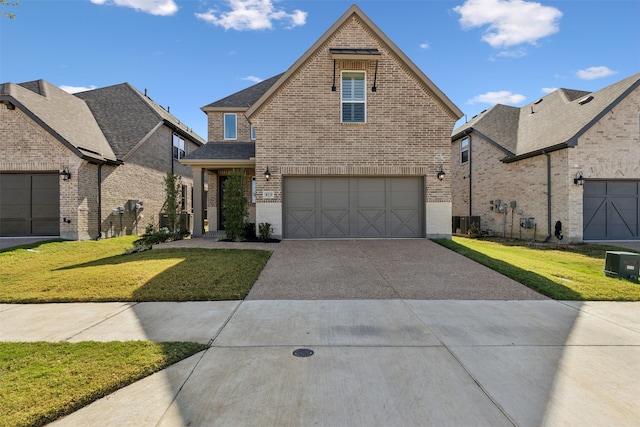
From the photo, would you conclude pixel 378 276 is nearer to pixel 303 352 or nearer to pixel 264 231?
pixel 303 352

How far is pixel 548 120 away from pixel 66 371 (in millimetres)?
21865

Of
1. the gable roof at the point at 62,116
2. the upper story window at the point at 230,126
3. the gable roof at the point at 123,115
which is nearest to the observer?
the gable roof at the point at 62,116

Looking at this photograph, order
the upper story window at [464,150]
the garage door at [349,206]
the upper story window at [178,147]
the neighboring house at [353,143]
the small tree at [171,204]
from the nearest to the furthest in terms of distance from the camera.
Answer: the neighboring house at [353,143], the garage door at [349,206], the small tree at [171,204], the upper story window at [464,150], the upper story window at [178,147]

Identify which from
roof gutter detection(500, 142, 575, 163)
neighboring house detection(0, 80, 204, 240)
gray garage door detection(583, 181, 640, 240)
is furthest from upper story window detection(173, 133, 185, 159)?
gray garage door detection(583, 181, 640, 240)

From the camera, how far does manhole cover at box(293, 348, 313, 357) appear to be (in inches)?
154

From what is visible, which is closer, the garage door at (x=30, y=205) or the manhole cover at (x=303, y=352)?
the manhole cover at (x=303, y=352)

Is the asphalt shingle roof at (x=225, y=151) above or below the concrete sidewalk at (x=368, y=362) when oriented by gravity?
above

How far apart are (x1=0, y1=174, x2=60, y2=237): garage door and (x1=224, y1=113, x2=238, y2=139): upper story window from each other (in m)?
7.74

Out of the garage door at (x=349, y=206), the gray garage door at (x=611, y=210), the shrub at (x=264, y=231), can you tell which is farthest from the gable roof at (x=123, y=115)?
the gray garage door at (x=611, y=210)

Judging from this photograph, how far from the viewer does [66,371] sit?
11.4 ft

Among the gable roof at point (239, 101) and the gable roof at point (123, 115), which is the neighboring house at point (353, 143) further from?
the gable roof at point (123, 115)

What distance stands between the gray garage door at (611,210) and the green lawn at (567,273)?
2.13 meters

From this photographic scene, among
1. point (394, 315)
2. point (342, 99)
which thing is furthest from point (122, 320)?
point (342, 99)

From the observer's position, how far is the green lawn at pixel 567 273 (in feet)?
22.1
